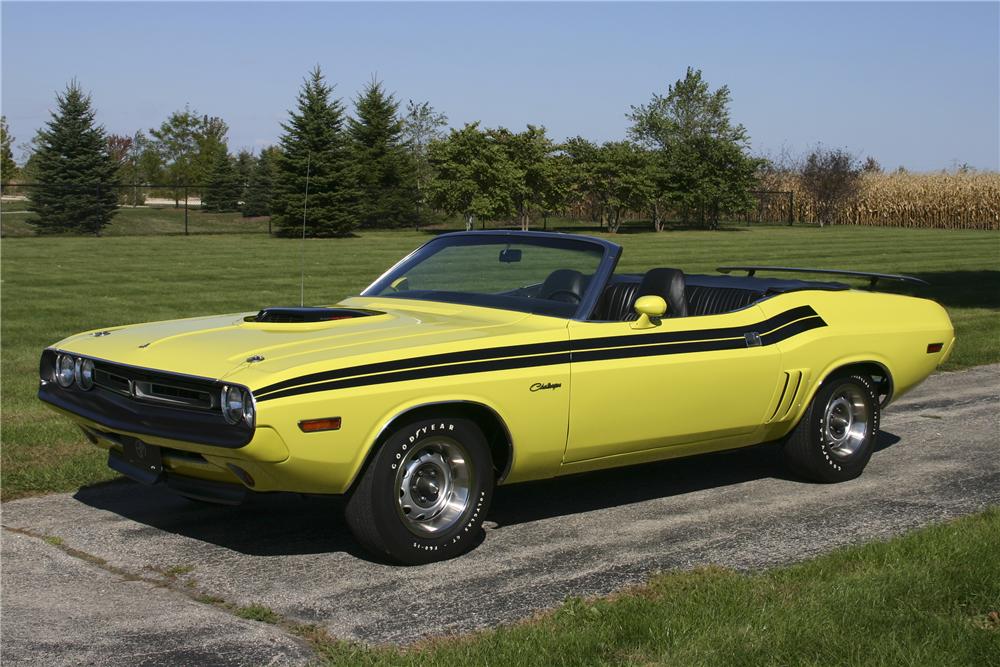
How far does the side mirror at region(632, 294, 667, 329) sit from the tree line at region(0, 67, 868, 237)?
3022 cm

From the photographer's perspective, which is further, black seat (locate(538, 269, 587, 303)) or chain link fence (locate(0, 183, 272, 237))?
chain link fence (locate(0, 183, 272, 237))

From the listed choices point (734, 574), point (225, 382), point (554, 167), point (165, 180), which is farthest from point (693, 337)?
point (165, 180)

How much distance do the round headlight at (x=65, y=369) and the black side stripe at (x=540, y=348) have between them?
148cm

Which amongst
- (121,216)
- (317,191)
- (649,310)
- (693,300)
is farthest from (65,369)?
(121,216)

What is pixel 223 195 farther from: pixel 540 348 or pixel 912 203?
pixel 540 348

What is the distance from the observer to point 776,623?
181 inches

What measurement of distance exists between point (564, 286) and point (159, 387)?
7.19 ft

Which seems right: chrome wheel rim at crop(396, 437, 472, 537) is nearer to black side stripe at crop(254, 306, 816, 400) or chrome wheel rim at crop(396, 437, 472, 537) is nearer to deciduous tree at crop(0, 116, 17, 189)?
black side stripe at crop(254, 306, 816, 400)

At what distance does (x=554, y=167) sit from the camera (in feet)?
151

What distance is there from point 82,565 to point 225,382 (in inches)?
46.3

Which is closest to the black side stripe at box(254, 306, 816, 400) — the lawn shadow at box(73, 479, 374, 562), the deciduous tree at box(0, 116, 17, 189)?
the lawn shadow at box(73, 479, 374, 562)

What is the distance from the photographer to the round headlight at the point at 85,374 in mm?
5875

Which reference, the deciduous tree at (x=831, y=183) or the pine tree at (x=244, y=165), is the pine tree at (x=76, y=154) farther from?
the deciduous tree at (x=831, y=183)

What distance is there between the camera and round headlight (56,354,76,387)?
6.03 meters
